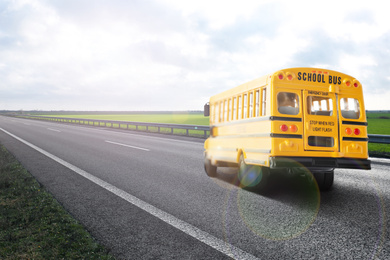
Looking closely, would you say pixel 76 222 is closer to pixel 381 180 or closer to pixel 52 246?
pixel 52 246

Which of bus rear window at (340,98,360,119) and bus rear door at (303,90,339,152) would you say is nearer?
bus rear door at (303,90,339,152)

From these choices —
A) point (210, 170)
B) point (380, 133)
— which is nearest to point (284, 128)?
point (210, 170)

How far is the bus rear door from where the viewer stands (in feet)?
18.8

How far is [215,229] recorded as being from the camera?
4.06 m

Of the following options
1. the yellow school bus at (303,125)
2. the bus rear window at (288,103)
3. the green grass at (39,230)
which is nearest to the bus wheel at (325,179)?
the yellow school bus at (303,125)

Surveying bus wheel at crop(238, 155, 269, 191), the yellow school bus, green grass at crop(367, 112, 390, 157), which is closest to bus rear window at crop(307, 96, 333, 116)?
the yellow school bus

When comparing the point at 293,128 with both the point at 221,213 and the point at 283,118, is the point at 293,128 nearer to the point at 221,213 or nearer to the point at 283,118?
the point at 283,118

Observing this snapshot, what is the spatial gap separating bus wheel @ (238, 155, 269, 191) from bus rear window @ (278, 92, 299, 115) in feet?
3.80

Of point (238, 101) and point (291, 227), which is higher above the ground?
point (238, 101)

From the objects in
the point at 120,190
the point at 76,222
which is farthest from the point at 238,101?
the point at 76,222

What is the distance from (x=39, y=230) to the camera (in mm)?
4082

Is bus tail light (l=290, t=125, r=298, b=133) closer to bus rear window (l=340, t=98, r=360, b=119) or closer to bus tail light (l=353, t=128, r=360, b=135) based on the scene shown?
bus rear window (l=340, t=98, r=360, b=119)

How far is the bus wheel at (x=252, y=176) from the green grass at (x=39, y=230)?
11.0ft

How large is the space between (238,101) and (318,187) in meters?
2.40
